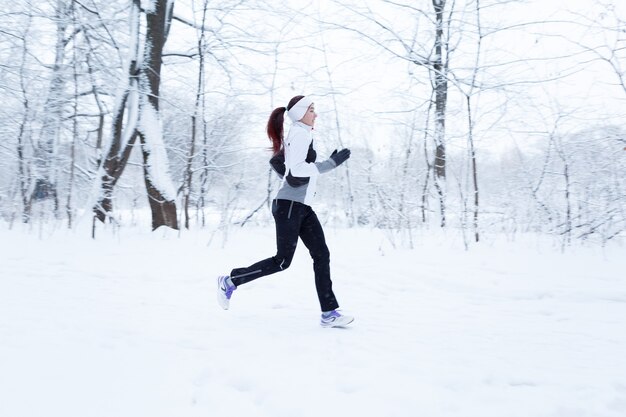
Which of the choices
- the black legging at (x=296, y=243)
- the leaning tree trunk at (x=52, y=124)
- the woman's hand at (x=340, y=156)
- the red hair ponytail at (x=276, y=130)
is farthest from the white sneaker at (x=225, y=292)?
the leaning tree trunk at (x=52, y=124)

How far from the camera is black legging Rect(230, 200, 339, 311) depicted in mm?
3416

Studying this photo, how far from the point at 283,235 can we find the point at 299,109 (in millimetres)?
990

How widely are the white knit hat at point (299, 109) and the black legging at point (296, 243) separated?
0.67 meters

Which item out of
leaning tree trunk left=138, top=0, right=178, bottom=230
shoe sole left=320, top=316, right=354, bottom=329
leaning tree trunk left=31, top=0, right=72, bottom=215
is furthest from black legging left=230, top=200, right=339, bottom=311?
→ leaning tree trunk left=31, top=0, right=72, bottom=215

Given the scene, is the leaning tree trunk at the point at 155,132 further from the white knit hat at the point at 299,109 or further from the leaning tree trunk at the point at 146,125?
the white knit hat at the point at 299,109

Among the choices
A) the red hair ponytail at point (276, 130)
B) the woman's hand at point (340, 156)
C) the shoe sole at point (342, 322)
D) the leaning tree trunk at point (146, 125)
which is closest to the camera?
the woman's hand at point (340, 156)

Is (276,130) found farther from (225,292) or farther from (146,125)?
(146,125)

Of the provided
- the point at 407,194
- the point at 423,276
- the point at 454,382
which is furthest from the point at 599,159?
the point at 454,382

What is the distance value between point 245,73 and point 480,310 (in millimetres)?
7480

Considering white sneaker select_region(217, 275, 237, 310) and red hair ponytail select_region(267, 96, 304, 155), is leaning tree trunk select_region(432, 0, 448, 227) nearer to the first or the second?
red hair ponytail select_region(267, 96, 304, 155)

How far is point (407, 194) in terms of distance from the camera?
824cm

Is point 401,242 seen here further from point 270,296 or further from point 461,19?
point 461,19

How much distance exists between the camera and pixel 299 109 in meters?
3.49

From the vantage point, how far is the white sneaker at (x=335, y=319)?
3.40 m
